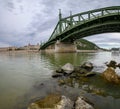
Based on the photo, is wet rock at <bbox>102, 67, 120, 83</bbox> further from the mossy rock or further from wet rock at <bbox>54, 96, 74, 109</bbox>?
the mossy rock

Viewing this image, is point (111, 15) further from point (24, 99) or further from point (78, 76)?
point (24, 99)

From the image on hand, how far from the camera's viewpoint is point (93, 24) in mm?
61969

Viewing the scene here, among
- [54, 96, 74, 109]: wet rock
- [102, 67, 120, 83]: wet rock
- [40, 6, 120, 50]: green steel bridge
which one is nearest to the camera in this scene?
[54, 96, 74, 109]: wet rock

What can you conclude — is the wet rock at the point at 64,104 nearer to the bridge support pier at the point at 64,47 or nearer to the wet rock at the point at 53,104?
the wet rock at the point at 53,104

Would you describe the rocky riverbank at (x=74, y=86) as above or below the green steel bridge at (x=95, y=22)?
below

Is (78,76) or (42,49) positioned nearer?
(78,76)

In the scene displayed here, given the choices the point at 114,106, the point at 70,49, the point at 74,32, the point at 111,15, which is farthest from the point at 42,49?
the point at 114,106

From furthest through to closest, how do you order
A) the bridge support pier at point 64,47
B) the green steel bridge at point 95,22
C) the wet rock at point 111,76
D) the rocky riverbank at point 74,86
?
1. the bridge support pier at point 64,47
2. the green steel bridge at point 95,22
3. the wet rock at point 111,76
4. the rocky riverbank at point 74,86

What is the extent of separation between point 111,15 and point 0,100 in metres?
50.6

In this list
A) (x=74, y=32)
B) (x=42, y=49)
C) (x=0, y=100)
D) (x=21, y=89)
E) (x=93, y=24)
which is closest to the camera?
(x=0, y=100)

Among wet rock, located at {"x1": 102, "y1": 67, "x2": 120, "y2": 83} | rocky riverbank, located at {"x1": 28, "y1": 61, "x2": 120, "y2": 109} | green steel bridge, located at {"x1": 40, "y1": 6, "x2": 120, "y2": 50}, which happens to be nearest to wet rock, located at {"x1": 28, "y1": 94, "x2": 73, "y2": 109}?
rocky riverbank, located at {"x1": 28, "y1": 61, "x2": 120, "y2": 109}

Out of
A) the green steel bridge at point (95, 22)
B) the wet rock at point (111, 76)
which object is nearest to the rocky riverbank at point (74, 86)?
the wet rock at point (111, 76)

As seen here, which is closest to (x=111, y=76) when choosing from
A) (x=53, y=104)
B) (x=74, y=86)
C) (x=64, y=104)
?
(x=74, y=86)

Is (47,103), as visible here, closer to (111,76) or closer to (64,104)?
(64,104)
